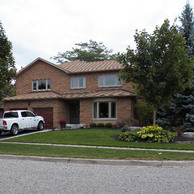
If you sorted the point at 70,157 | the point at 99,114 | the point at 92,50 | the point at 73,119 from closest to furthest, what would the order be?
the point at 70,157 → the point at 99,114 → the point at 73,119 → the point at 92,50

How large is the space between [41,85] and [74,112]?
15.1 feet

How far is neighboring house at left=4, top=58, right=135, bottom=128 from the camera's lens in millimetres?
21234

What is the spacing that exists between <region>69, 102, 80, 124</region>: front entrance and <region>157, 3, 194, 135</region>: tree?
826 centimetres

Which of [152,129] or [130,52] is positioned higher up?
[130,52]

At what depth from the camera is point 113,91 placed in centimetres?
2188

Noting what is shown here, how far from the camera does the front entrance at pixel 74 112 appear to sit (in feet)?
78.5

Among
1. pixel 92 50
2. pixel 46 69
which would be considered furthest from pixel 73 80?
pixel 92 50

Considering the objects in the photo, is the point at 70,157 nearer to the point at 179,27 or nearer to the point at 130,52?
the point at 130,52

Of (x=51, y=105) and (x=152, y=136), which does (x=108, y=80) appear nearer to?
(x=51, y=105)

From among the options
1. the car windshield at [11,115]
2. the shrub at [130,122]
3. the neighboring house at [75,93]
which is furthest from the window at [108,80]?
the car windshield at [11,115]

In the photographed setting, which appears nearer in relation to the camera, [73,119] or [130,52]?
[130,52]

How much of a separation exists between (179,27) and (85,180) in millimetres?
16958

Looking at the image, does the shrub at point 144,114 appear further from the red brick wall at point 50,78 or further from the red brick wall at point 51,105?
the red brick wall at point 51,105

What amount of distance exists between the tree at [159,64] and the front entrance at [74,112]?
11.1 meters
